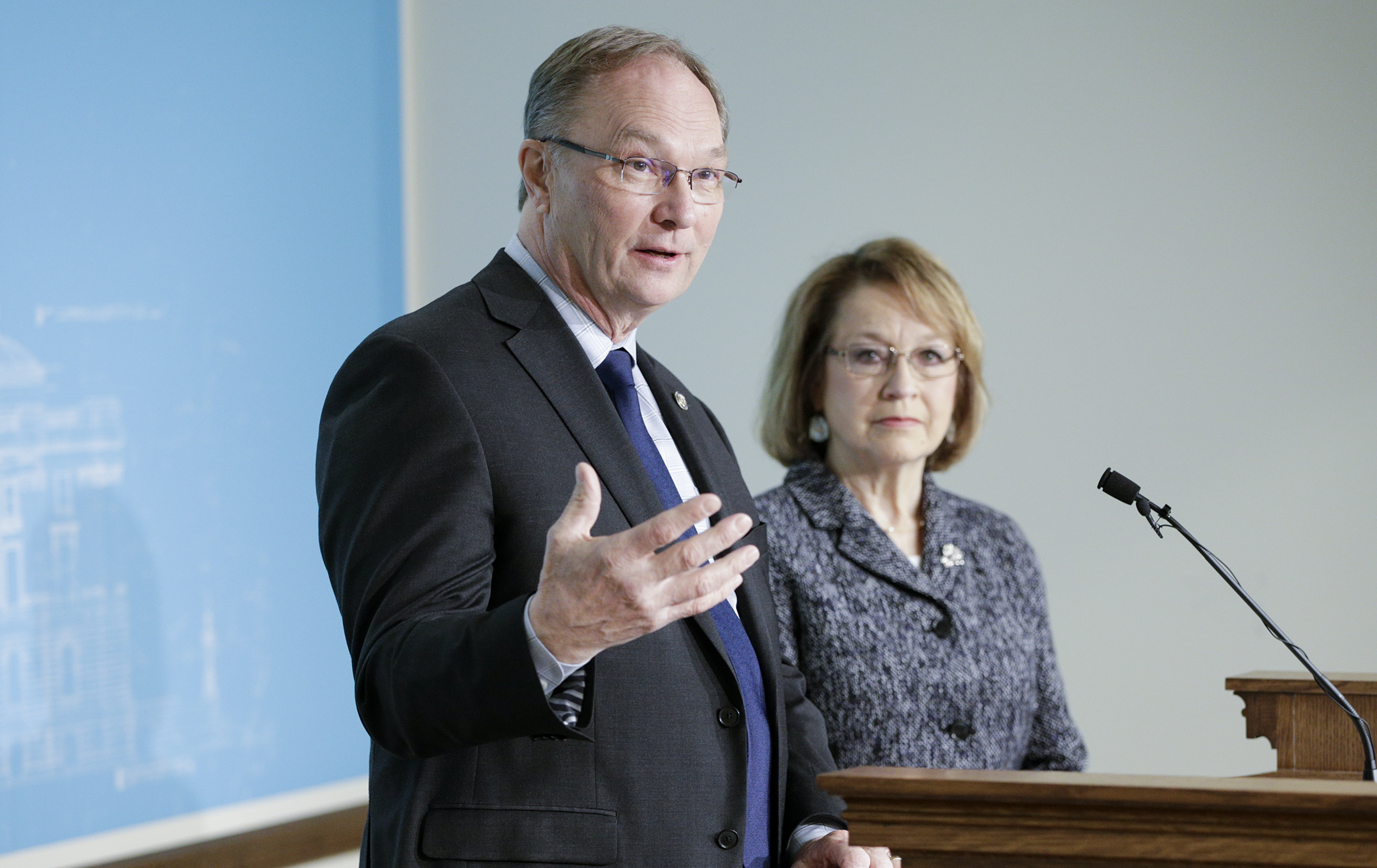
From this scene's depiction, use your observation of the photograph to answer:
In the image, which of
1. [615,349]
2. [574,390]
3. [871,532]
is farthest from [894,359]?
[574,390]

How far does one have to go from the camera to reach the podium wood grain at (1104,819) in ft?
2.80

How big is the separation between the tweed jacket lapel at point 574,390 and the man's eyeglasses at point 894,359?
1043 millimetres

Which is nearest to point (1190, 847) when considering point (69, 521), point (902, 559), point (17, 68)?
point (902, 559)

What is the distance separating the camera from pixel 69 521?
9.13 feet

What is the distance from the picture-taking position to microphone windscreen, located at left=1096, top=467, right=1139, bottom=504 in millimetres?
1565

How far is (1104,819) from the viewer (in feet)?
2.95

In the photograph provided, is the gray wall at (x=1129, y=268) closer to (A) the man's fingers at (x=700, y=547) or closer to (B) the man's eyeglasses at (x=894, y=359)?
(B) the man's eyeglasses at (x=894, y=359)

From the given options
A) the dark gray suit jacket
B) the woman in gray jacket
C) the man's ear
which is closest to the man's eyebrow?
the man's ear

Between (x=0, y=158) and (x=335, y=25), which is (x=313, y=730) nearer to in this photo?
(x=0, y=158)

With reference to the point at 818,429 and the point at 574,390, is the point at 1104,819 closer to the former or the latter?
the point at 574,390

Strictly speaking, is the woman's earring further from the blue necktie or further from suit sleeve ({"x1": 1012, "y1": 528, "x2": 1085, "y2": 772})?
the blue necktie

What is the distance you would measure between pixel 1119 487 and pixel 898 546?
84cm

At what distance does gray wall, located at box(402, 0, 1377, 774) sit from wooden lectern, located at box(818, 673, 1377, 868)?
262cm

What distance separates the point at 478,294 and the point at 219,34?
2.15 metres
